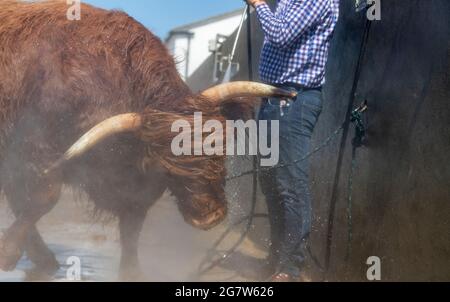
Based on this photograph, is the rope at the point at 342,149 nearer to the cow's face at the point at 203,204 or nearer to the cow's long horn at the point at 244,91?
the cow's long horn at the point at 244,91

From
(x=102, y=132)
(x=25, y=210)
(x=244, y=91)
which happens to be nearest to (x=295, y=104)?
(x=244, y=91)

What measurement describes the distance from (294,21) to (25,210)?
222cm

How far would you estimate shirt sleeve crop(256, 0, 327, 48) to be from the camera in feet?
13.9

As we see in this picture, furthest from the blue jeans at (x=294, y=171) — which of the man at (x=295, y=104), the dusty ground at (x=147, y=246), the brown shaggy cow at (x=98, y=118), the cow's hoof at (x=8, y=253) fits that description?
the cow's hoof at (x=8, y=253)

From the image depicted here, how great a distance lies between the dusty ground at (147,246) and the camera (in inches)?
195

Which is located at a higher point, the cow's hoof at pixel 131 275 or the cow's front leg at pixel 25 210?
the cow's front leg at pixel 25 210

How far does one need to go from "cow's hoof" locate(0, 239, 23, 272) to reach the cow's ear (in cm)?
169

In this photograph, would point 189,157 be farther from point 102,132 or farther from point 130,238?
point 130,238

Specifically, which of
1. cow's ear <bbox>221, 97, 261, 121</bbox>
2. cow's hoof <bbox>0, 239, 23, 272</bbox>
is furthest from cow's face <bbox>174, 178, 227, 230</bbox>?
cow's hoof <bbox>0, 239, 23, 272</bbox>

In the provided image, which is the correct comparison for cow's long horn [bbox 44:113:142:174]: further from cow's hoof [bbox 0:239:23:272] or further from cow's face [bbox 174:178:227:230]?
cow's hoof [bbox 0:239:23:272]

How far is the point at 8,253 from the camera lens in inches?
183

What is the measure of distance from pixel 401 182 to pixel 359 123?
583 millimetres

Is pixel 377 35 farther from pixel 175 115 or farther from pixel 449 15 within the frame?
pixel 175 115

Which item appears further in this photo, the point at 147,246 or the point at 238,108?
the point at 147,246
